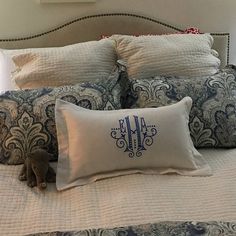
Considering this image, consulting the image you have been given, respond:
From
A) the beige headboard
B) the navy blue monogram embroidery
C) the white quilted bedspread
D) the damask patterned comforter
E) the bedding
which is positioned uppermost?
the beige headboard

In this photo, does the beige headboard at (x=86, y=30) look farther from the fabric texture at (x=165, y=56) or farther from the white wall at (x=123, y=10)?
the fabric texture at (x=165, y=56)

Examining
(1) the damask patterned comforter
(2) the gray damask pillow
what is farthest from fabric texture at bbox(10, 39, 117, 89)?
(1) the damask patterned comforter

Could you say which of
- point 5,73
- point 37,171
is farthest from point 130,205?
point 5,73

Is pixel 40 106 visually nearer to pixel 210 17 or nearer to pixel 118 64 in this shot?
pixel 118 64

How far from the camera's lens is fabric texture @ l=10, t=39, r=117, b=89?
1924 millimetres

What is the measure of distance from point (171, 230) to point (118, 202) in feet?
1.02

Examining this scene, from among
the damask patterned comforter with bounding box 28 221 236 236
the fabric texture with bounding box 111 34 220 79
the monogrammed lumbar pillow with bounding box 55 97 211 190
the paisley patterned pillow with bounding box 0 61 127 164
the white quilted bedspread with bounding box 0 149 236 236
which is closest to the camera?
the damask patterned comforter with bounding box 28 221 236 236

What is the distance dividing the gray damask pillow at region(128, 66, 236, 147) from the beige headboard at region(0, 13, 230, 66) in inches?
21.3

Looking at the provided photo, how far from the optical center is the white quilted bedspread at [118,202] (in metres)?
1.36

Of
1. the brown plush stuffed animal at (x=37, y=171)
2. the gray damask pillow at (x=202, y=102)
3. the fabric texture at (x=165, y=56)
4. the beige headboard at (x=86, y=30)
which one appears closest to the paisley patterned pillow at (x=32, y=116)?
the brown plush stuffed animal at (x=37, y=171)

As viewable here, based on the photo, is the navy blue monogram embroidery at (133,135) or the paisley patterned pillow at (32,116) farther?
the paisley patterned pillow at (32,116)

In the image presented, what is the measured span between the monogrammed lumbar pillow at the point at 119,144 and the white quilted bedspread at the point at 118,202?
0.14 ft

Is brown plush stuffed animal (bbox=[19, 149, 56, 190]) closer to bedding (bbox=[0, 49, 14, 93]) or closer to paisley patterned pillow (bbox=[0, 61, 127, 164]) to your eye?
paisley patterned pillow (bbox=[0, 61, 127, 164])

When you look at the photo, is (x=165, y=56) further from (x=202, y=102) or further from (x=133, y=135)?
(x=133, y=135)
